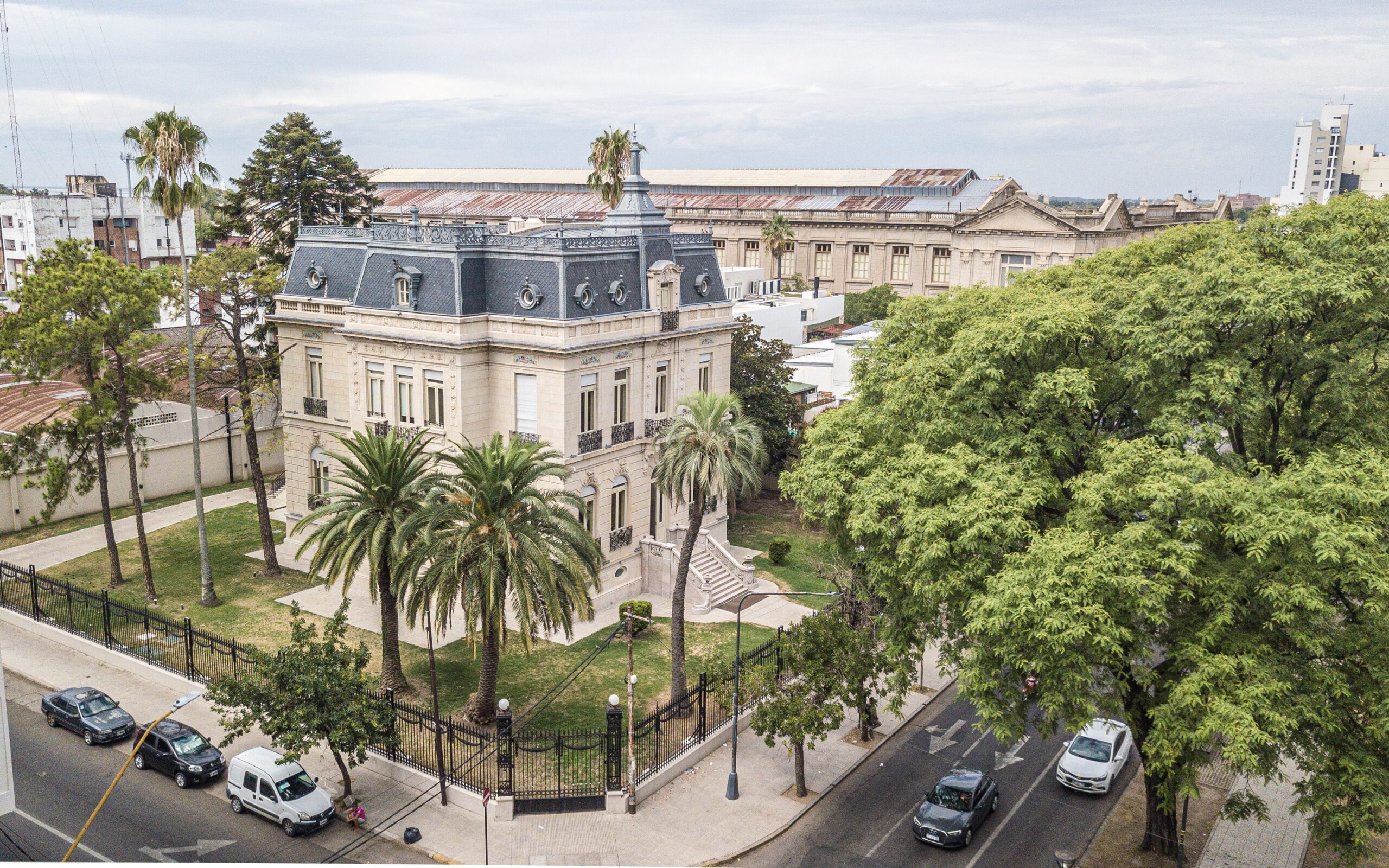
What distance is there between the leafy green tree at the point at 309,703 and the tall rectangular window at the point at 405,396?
14844mm

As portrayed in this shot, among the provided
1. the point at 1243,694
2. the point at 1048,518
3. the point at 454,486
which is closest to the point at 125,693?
the point at 454,486

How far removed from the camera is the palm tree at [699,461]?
122 feet

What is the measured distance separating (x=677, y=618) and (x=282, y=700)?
13283 millimetres

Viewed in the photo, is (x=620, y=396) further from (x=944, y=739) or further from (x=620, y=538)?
(x=944, y=739)

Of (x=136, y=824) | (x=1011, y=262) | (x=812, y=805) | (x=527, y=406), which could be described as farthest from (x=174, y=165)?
(x=1011, y=262)

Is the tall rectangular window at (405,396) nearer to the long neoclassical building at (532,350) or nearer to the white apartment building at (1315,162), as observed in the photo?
the long neoclassical building at (532,350)

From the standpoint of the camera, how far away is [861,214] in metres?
129

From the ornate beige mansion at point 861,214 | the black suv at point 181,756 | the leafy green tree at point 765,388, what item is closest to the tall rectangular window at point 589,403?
the leafy green tree at point 765,388

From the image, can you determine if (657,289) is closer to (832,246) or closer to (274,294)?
(274,294)

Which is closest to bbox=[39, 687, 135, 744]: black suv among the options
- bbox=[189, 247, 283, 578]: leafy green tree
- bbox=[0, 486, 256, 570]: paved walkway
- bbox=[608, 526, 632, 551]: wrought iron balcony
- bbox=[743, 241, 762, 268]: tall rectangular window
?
bbox=[189, 247, 283, 578]: leafy green tree

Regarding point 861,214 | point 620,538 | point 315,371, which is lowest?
point 620,538

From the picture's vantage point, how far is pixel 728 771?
35219 mm

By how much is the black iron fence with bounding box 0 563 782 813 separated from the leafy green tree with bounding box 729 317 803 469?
2050 centimetres

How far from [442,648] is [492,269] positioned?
52.0 ft
